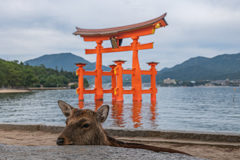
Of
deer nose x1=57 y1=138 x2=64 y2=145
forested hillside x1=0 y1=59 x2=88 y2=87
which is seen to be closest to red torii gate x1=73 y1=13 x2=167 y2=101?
deer nose x1=57 y1=138 x2=64 y2=145

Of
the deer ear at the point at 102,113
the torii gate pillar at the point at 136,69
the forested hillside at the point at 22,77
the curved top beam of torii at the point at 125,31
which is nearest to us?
the deer ear at the point at 102,113

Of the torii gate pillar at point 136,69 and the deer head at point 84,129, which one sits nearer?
the deer head at point 84,129

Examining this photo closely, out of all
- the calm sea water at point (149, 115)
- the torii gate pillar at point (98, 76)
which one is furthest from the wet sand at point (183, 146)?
the torii gate pillar at point (98, 76)

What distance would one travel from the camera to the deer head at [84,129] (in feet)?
7.86

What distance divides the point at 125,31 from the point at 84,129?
2141 centimetres

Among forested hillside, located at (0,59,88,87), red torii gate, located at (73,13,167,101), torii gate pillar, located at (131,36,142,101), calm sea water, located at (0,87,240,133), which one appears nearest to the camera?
calm sea water, located at (0,87,240,133)

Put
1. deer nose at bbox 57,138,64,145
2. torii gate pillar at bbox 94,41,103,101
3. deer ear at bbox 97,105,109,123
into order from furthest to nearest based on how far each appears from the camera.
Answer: torii gate pillar at bbox 94,41,103,101
deer ear at bbox 97,105,109,123
deer nose at bbox 57,138,64,145

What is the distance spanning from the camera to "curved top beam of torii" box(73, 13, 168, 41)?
20600mm

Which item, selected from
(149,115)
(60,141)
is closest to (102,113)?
(60,141)

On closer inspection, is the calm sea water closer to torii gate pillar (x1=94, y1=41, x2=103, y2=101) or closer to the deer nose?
torii gate pillar (x1=94, y1=41, x2=103, y2=101)

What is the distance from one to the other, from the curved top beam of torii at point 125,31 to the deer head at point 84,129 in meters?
18.7

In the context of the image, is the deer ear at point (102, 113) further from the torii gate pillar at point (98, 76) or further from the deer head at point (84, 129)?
the torii gate pillar at point (98, 76)

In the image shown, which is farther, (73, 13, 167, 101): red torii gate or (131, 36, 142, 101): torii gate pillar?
(131, 36, 142, 101): torii gate pillar

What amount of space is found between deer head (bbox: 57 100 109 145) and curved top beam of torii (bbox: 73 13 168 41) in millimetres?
18731
